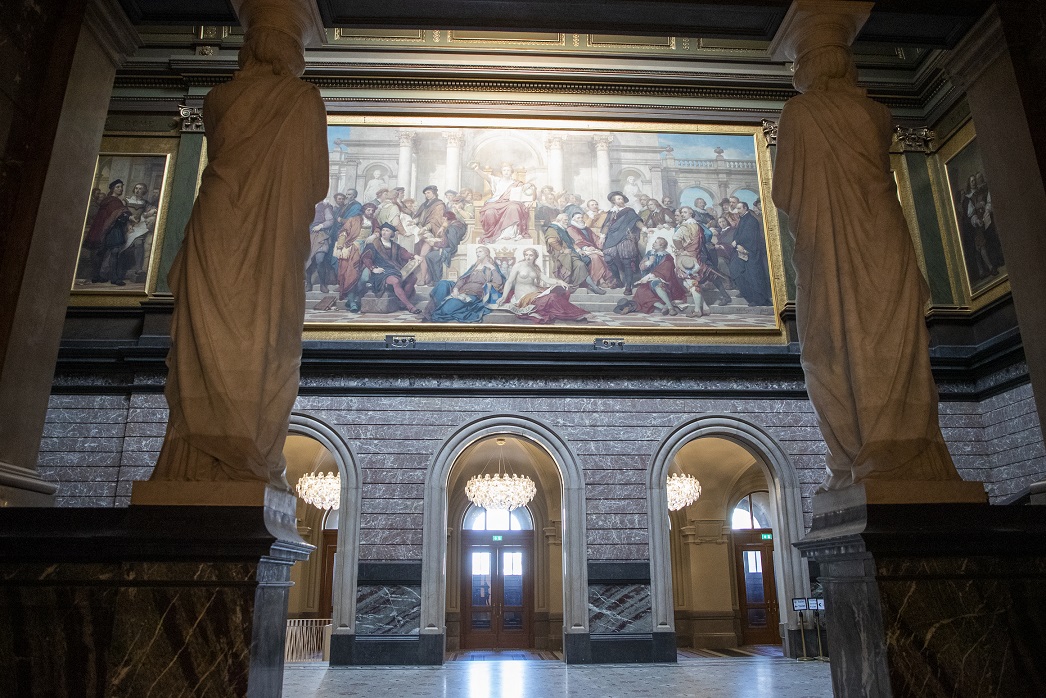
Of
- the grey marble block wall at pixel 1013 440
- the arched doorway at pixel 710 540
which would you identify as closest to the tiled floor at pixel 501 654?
the arched doorway at pixel 710 540

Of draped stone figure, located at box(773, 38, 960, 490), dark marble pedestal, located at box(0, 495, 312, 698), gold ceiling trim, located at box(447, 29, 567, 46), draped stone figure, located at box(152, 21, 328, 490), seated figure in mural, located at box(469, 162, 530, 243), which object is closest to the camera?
dark marble pedestal, located at box(0, 495, 312, 698)

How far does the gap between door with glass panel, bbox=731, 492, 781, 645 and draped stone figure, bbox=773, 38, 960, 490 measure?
43.7 feet

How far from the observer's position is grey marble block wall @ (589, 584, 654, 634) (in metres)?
10.0

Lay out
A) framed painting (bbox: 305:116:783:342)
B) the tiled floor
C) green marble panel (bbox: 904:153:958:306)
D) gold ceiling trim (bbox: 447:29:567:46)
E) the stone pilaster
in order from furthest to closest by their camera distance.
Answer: the tiled floor, gold ceiling trim (bbox: 447:29:567:46), green marble panel (bbox: 904:153:958:306), framed painting (bbox: 305:116:783:342), the stone pilaster

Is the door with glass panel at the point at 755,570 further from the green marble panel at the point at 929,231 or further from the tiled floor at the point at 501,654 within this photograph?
the green marble panel at the point at 929,231

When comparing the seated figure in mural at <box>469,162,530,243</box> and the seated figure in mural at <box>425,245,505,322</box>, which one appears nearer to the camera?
the seated figure in mural at <box>425,245,505,322</box>

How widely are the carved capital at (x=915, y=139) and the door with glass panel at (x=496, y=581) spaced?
34.0 ft

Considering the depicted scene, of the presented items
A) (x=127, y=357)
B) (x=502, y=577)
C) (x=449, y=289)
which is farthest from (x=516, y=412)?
(x=502, y=577)

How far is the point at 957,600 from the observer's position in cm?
279

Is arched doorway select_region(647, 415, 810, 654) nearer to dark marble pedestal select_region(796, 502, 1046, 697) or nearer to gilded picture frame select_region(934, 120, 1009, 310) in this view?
gilded picture frame select_region(934, 120, 1009, 310)

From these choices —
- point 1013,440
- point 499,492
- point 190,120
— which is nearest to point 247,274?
point 499,492

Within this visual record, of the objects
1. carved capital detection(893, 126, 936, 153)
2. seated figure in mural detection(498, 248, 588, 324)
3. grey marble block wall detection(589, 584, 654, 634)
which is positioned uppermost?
carved capital detection(893, 126, 936, 153)

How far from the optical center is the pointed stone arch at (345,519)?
991 cm

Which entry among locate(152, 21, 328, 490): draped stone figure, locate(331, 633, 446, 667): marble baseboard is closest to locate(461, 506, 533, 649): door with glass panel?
locate(331, 633, 446, 667): marble baseboard
